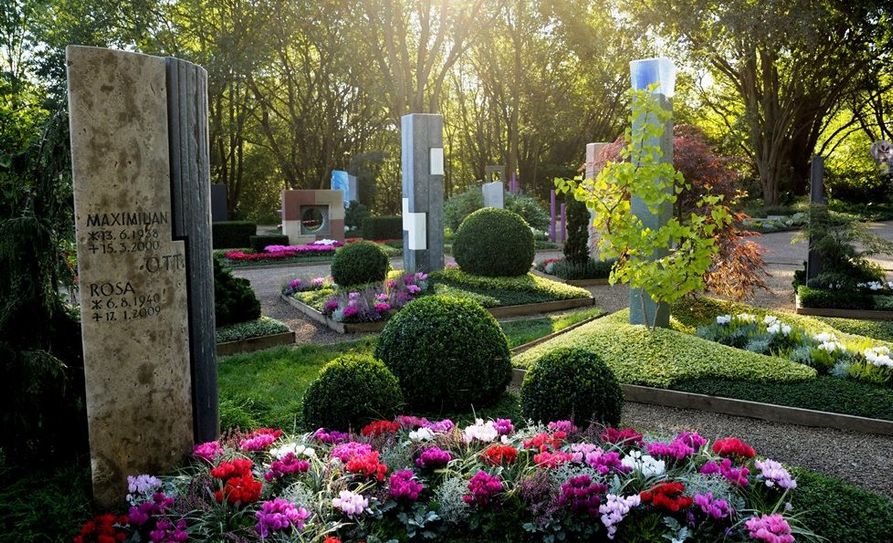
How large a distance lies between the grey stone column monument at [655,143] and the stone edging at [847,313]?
319cm

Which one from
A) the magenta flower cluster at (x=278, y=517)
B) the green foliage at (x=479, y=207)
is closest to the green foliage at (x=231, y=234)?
the green foliage at (x=479, y=207)

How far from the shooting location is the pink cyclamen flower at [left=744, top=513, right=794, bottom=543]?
3.18 metres

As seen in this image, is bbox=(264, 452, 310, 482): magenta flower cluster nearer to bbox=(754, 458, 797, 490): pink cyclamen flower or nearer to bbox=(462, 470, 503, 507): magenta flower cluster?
bbox=(462, 470, 503, 507): magenta flower cluster

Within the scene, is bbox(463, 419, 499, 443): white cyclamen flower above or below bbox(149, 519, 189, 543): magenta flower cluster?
above

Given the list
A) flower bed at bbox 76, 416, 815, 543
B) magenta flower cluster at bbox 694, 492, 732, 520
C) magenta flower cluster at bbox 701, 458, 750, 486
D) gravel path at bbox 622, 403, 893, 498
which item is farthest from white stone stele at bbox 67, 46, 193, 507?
gravel path at bbox 622, 403, 893, 498

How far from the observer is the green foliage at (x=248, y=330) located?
26.6 feet

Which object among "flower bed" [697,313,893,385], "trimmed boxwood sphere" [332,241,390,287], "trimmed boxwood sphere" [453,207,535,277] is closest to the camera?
"flower bed" [697,313,893,385]

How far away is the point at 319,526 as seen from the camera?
133 inches

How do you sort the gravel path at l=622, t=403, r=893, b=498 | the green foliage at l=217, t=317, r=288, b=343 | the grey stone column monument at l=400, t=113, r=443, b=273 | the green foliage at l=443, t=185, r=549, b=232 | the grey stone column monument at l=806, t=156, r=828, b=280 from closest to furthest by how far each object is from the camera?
the gravel path at l=622, t=403, r=893, b=498
the green foliage at l=217, t=317, r=288, b=343
the grey stone column monument at l=806, t=156, r=828, b=280
the grey stone column monument at l=400, t=113, r=443, b=273
the green foliage at l=443, t=185, r=549, b=232

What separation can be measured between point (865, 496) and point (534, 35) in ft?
99.2

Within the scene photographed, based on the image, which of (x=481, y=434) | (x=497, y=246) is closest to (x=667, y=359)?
(x=481, y=434)

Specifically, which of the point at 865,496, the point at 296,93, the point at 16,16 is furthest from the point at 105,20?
the point at 865,496

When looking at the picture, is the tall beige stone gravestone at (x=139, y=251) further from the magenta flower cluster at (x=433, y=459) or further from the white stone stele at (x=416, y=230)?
the white stone stele at (x=416, y=230)

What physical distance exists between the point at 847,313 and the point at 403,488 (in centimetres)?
813
